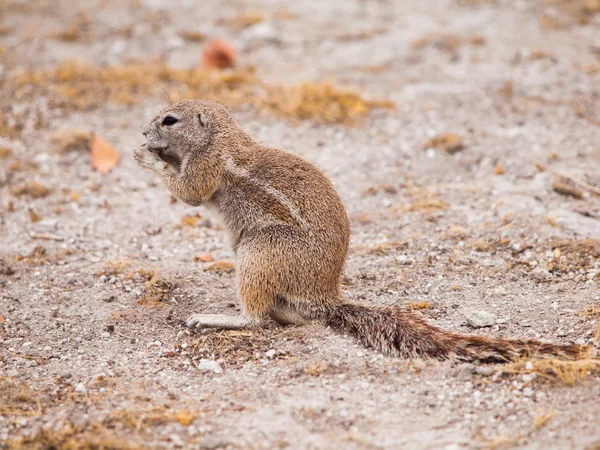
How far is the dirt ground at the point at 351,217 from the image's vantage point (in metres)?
3.88

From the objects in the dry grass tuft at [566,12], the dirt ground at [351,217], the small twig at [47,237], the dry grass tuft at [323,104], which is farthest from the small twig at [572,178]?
the small twig at [47,237]

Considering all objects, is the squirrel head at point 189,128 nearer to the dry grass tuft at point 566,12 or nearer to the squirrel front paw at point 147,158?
the squirrel front paw at point 147,158

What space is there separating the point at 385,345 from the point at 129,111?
197 inches

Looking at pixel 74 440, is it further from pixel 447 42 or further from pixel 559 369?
pixel 447 42

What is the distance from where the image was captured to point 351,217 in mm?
6629

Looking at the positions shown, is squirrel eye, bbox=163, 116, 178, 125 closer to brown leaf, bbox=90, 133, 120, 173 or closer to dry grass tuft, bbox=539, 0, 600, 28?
brown leaf, bbox=90, 133, 120, 173

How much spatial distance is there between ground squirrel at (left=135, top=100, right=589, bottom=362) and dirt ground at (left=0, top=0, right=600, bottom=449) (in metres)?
0.15

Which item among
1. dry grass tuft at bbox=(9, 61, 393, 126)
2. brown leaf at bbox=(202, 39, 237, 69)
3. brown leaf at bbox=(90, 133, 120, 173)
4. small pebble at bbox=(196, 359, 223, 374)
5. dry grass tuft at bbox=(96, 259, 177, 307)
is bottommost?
small pebble at bbox=(196, 359, 223, 374)

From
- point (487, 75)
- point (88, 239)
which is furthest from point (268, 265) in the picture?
point (487, 75)

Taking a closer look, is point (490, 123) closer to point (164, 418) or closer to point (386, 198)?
point (386, 198)

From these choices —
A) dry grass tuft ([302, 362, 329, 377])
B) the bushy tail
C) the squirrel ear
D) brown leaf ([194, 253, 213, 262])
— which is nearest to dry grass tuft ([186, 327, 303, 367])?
dry grass tuft ([302, 362, 329, 377])

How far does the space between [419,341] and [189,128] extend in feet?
7.46

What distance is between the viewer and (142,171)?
295 inches

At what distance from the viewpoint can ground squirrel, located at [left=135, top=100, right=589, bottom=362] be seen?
448cm
